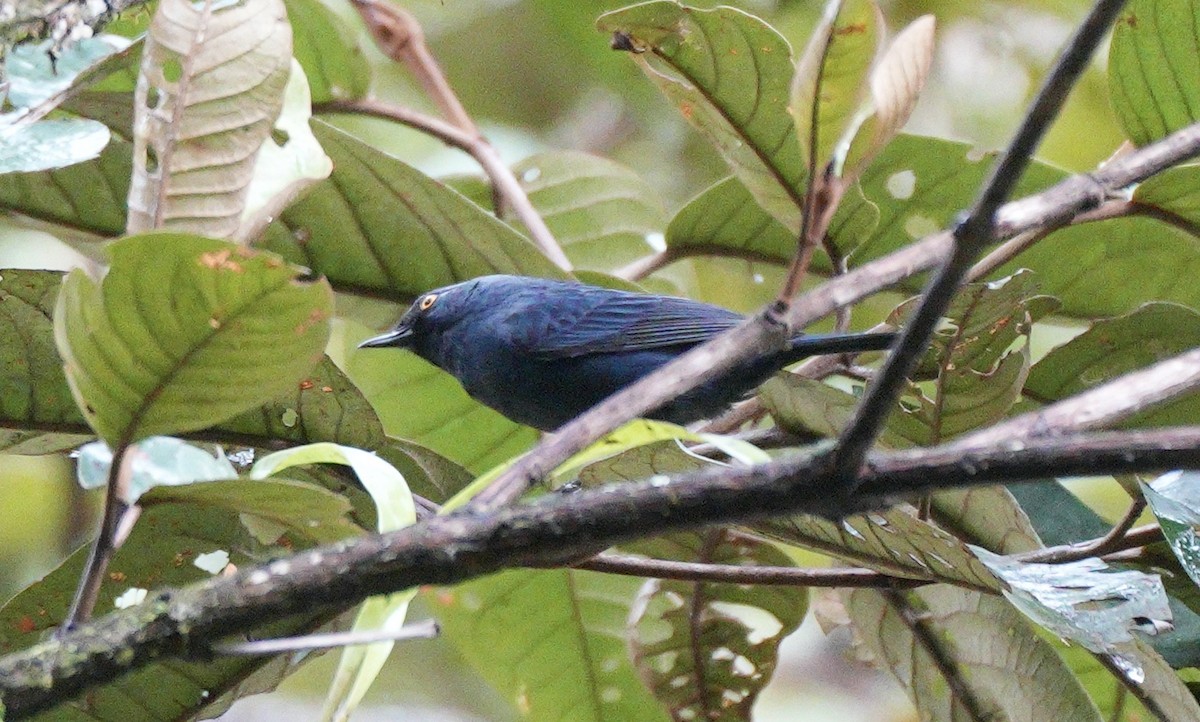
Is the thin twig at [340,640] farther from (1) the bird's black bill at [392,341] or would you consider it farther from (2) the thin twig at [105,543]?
(1) the bird's black bill at [392,341]

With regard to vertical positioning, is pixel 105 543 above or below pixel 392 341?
above

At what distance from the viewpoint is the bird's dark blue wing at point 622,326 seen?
3.64 metres

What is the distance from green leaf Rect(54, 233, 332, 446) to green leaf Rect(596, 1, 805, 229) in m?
0.87

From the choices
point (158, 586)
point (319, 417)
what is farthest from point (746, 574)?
point (158, 586)

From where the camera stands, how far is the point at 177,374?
160 centimetres

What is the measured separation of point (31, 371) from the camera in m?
2.24

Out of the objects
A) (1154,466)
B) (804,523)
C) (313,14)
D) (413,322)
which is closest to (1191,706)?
(804,523)

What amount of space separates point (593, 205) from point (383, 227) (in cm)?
110

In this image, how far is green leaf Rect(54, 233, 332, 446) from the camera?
1507mm

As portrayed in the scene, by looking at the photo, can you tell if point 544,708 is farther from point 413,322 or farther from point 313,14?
point 313,14

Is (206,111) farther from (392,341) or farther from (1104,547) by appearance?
(1104,547)

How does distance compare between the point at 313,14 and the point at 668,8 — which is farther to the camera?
the point at 313,14

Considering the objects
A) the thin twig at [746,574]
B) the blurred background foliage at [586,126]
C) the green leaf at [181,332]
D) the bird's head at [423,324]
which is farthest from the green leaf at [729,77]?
the blurred background foliage at [586,126]

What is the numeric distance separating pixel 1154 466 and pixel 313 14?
289 centimetres
